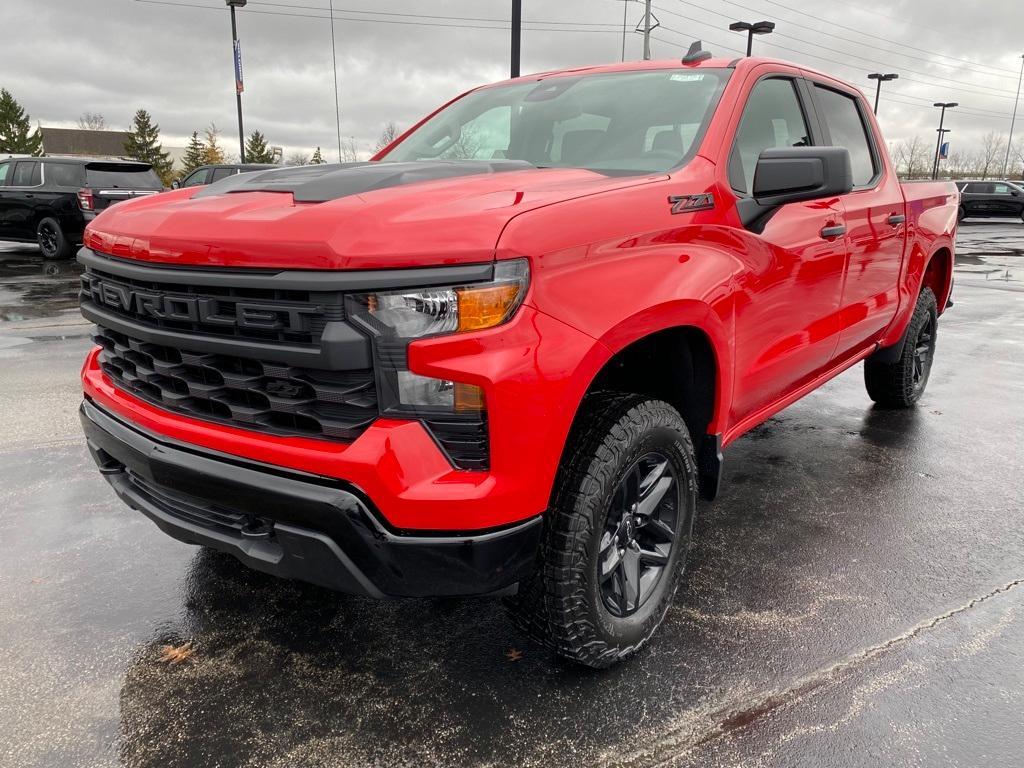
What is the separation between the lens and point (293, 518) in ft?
6.24

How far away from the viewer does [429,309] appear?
1.82 m

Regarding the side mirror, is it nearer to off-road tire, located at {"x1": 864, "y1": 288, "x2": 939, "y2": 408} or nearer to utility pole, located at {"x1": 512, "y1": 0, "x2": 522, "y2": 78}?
off-road tire, located at {"x1": 864, "y1": 288, "x2": 939, "y2": 408}

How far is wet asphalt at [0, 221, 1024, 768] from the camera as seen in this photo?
207 cm

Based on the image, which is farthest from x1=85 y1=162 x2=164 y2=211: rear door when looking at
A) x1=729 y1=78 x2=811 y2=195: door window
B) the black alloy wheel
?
the black alloy wheel

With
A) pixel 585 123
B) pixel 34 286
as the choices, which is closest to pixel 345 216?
pixel 585 123

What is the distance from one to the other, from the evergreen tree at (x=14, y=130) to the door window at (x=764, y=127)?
73.3 metres

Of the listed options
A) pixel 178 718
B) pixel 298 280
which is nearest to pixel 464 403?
pixel 298 280

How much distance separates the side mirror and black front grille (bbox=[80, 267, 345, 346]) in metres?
1.59

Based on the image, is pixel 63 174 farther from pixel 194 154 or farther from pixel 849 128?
pixel 194 154

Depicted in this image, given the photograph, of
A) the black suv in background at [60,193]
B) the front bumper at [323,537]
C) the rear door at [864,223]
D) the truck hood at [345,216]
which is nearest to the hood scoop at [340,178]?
the truck hood at [345,216]

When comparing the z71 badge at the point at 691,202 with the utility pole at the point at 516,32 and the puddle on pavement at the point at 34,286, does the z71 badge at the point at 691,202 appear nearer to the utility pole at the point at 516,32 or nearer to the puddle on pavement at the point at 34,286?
the puddle on pavement at the point at 34,286

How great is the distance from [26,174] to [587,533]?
51.3ft

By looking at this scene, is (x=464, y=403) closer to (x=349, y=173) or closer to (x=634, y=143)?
(x=349, y=173)

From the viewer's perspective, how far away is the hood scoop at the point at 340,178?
215 centimetres
